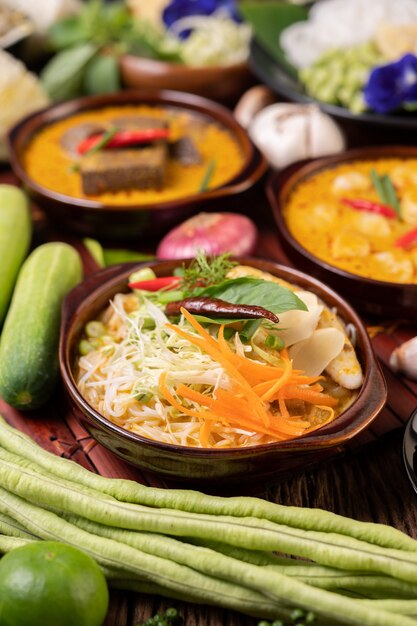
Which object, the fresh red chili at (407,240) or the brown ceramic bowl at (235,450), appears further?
the fresh red chili at (407,240)

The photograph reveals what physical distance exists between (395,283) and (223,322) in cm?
94

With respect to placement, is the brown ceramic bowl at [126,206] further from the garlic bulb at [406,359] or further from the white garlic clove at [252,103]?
the garlic bulb at [406,359]

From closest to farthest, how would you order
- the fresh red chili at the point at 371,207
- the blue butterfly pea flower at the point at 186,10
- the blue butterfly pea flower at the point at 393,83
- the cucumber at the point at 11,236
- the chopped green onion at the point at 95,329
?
the chopped green onion at the point at 95,329, the cucumber at the point at 11,236, the fresh red chili at the point at 371,207, the blue butterfly pea flower at the point at 393,83, the blue butterfly pea flower at the point at 186,10

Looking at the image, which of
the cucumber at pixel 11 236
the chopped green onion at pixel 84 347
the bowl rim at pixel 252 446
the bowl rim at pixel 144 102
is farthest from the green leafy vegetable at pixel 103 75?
the chopped green onion at pixel 84 347

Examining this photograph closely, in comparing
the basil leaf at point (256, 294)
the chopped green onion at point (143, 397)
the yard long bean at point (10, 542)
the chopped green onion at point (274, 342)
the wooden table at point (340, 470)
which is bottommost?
the wooden table at point (340, 470)

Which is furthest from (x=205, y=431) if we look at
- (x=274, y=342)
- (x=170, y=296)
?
(x=170, y=296)

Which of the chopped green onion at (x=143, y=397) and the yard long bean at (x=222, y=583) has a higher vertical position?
the chopped green onion at (x=143, y=397)

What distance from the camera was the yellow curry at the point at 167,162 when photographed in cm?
411

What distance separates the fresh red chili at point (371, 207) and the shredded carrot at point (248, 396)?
143 centimetres

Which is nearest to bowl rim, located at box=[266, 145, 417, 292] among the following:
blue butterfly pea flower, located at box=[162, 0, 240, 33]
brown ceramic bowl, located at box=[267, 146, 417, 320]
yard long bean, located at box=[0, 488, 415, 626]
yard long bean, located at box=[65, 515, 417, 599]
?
brown ceramic bowl, located at box=[267, 146, 417, 320]

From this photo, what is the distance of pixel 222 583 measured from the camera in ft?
7.27

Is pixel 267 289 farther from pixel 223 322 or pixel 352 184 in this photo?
pixel 352 184

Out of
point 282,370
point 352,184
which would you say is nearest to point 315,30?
point 352,184

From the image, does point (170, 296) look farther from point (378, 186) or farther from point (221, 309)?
point (378, 186)
